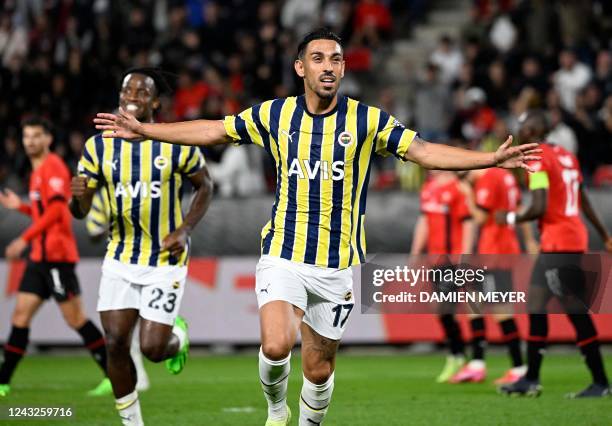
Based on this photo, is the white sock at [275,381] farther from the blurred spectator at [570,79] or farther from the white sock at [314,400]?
the blurred spectator at [570,79]

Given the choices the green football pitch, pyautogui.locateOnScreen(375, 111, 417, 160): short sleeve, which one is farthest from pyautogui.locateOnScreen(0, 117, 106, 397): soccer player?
pyautogui.locateOnScreen(375, 111, 417, 160): short sleeve

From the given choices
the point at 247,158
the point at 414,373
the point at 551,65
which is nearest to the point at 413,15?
the point at 551,65

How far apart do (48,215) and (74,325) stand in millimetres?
1070

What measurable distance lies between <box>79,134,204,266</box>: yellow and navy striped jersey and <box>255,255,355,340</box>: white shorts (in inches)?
65.1

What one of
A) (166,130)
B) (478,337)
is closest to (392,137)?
(166,130)

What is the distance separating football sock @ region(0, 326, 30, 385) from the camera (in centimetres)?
1034

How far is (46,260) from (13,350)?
837 mm

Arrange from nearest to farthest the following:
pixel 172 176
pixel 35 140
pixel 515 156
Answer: pixel 515 156, pixel 172 176, pixel 35 140

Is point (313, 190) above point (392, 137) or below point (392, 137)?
below

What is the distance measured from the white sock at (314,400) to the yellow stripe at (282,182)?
2.61 ft

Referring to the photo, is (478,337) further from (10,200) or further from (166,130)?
(166,130)

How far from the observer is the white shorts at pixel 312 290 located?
6.61 metres

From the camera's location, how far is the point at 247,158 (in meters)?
16.6

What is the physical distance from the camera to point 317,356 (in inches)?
267
